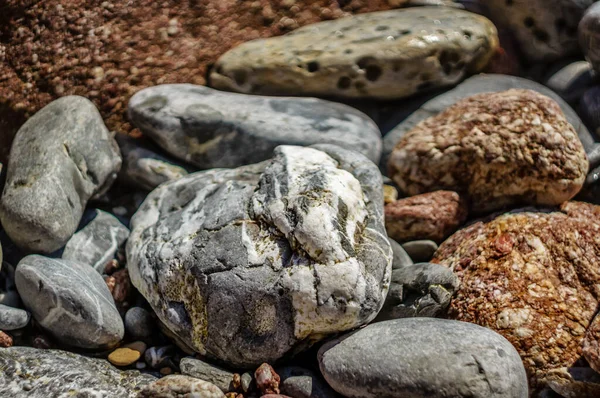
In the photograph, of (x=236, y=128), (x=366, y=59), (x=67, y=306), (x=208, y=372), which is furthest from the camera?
(x=366, y=59)

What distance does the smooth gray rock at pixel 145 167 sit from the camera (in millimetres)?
4574

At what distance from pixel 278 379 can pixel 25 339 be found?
59.8 inches

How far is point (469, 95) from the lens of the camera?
496cm

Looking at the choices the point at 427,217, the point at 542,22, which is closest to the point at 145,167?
the point at 427,217

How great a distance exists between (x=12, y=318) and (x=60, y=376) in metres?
0.51

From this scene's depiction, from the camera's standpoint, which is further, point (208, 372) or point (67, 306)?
point (67, 306)

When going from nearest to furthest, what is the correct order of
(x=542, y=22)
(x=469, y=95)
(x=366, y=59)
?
(x=366, y=59), (x=469, y=95), (x=542, y=22)

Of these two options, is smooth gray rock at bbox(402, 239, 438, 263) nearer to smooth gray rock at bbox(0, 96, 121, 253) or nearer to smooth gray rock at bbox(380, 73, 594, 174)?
smooth gray rock at bbox(380, 73, 594, 174)

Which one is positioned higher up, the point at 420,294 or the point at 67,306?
the point at 67,306

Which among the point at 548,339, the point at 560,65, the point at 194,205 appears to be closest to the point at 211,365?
the point at 194,205

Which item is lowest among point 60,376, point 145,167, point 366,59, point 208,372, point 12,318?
point 208,372

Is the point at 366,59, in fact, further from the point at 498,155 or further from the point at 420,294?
the point at 420,294

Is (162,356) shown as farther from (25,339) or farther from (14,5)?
(14,5)

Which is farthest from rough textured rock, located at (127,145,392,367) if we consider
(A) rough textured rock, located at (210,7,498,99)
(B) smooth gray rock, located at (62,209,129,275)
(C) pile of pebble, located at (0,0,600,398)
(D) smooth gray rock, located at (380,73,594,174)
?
(A) rough textured rock, located at (210,7,498,99)
